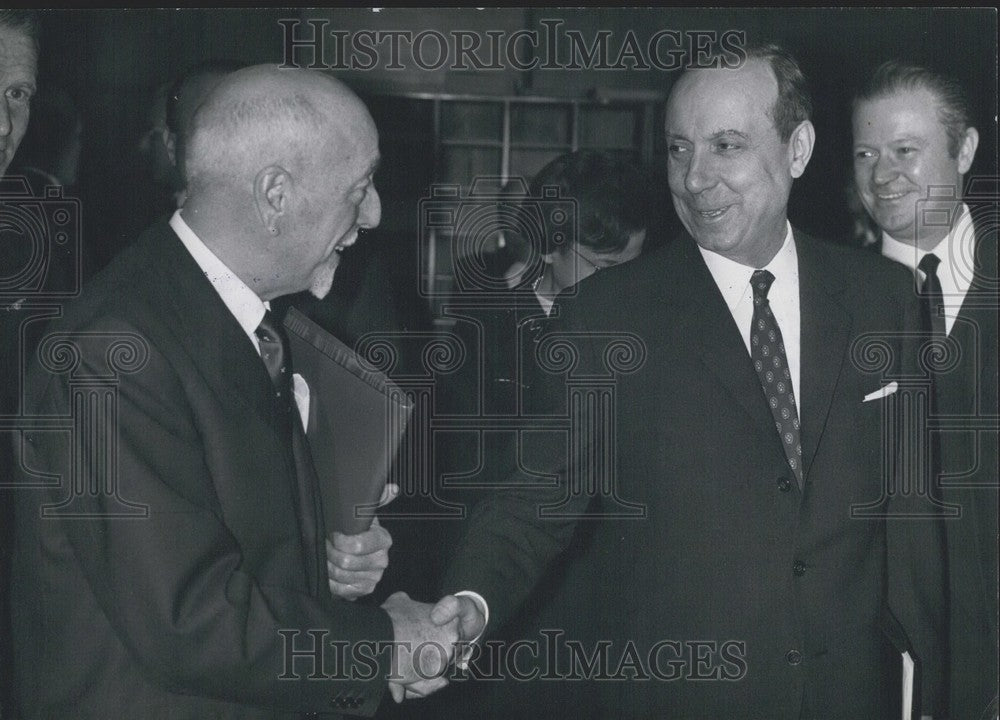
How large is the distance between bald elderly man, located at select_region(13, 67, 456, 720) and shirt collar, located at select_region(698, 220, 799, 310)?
749mm

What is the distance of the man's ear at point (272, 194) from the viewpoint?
2.04 meters

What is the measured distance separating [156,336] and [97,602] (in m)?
0.51

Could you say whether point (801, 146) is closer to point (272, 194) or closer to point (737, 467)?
point (737, 467)

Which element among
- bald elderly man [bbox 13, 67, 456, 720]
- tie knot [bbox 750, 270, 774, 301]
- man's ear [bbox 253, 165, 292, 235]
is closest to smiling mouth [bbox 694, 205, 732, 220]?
tie knot [bbox 750, 270, 774, 301]

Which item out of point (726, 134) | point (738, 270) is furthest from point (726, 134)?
point (738, 270)

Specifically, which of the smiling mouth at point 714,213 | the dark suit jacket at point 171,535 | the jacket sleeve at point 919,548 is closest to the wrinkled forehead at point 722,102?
the smiling mouth at point 714,213

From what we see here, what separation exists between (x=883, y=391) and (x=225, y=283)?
1.43 metres

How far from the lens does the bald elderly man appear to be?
1.94 meters

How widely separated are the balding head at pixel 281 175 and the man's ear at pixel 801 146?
2.98 feet

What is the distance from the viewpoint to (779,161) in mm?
2277

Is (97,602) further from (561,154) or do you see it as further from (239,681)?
(561,154)

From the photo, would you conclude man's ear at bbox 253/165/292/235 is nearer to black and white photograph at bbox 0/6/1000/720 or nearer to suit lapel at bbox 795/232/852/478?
black and white photograph at bbox 0/6/1000/720

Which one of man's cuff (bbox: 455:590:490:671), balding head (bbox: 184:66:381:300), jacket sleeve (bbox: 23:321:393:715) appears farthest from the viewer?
man's cuff (bbox: 455:590:490:671)

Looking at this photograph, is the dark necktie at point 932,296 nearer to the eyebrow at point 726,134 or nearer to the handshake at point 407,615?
the eyebrow at point 726,134
